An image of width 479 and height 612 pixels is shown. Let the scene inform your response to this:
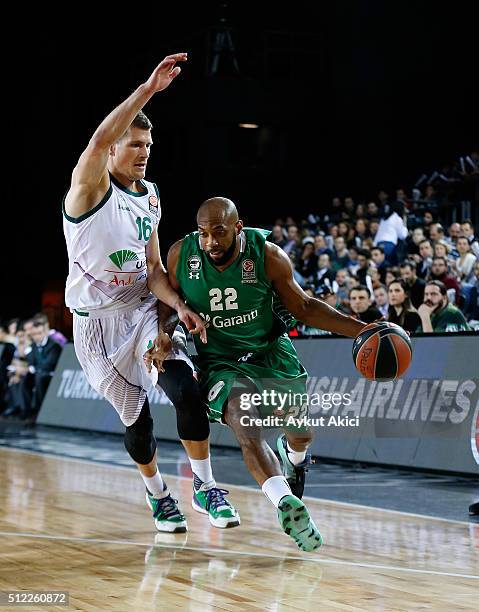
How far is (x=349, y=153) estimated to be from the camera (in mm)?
23516

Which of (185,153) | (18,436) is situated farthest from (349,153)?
(18,436)

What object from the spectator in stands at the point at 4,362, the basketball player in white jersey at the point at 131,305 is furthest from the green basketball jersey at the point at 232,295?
the spectator in stands at the point at 4,362

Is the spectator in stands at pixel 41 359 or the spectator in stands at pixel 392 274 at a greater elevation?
Answer: the spectator in stands at pixel 392 274

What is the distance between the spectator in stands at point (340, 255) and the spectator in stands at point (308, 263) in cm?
41

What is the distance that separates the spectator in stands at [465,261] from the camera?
11953 mm

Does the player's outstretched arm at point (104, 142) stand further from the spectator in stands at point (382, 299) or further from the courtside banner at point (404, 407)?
the spectator in stands at point (382, 299)

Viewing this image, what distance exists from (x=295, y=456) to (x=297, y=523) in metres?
1.49

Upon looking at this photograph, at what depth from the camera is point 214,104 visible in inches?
938

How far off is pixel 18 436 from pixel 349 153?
1279 centimetres

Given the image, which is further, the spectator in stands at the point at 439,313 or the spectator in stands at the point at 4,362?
the spectator in stands at the point at 4,362

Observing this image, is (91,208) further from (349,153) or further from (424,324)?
(349,153)

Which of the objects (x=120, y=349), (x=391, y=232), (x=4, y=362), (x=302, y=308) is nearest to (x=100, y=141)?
(x=120, y=349)

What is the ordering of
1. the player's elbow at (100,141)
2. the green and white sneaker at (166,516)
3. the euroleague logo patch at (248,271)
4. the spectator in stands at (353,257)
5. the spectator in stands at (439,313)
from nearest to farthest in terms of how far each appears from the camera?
the player's elbow at (100,141)
the euroleague logo patch at (248,271)
the green and white sneaker at (166,516)
the spectator in stands at (439,313)
the spectator in stands at (353,257)

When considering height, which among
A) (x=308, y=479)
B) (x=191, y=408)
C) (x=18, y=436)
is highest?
(x=191, y=408)
